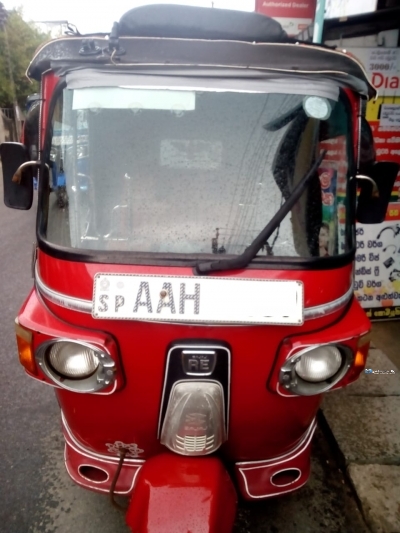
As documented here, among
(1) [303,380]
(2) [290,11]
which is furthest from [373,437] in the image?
(2) [290,11]

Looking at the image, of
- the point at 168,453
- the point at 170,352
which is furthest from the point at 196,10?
the point at 168,453

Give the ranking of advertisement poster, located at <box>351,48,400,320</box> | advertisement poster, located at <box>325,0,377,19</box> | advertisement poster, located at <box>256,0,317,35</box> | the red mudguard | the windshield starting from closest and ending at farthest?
1. the red mudguard
2. the windshield
3. advertisement poster, located at <box>351,48,400,320</box>
4. advertisement poster, located at <box>325,0,377,19</box>
5. advertisement poster, located at <box>256,0,317,35</box>

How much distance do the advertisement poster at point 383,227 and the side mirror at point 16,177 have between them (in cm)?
330

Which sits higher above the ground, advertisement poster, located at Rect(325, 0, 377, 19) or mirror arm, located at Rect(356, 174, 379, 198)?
advertisement poster, located at Rect(325, 0, 377, 19)

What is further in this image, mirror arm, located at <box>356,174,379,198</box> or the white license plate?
mirror arm, located at <box>356,174,379,198</box>

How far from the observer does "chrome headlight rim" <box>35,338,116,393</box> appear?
6.35 feet

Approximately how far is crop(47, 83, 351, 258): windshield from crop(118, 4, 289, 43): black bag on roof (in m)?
0.45

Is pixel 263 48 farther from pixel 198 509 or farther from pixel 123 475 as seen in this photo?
pixel 123 475

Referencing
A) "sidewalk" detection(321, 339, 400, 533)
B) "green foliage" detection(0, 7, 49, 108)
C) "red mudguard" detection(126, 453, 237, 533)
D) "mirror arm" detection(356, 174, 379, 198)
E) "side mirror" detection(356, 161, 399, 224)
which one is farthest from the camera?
"green foliage" detection(0, 7, 49, 108)

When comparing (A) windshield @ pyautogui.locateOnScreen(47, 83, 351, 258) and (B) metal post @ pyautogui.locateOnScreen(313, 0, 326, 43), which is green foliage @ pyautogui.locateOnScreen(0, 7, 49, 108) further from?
(A) windshield @ pyautogui.locateOnScreen(47, 83, 351, 258)

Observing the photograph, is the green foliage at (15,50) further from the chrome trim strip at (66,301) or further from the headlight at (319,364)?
the headlight at (319,364)

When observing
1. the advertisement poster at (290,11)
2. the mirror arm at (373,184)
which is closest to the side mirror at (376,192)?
the mirror arm at (373,184)

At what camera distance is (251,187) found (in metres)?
2.11

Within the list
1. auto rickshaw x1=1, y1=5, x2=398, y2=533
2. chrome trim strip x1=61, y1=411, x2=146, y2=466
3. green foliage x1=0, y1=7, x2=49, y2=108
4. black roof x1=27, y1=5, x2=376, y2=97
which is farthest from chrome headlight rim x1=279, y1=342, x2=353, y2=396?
green foliage x1=0, y1=7, x2=49, y2=108
